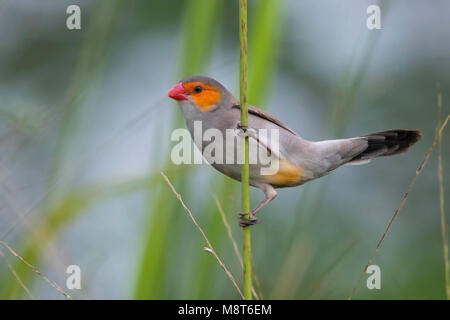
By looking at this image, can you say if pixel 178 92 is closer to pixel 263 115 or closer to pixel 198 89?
pixel 198 89

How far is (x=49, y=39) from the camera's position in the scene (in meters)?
4.81

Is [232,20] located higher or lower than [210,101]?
higher

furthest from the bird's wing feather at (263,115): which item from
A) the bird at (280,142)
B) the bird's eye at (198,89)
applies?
the bird's eye at (198,89)

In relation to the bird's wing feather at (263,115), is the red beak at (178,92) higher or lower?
higher

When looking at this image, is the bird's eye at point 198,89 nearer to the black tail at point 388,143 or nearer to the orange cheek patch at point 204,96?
the orange cheek patch at point 204,96

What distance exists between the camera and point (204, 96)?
Answer: 1491mm

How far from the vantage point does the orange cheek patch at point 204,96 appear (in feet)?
4.83

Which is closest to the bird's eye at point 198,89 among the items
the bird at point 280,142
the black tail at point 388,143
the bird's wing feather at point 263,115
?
the bird at point 280,142

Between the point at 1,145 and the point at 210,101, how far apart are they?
2.44ft

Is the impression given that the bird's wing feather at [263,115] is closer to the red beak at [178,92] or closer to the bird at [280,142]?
the bird at [280,142]

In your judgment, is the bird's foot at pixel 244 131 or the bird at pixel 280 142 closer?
the bird's foot at pixel 244 131
